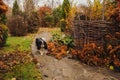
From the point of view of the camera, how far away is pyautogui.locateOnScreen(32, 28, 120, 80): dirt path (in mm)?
8891

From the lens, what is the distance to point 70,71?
966 cm

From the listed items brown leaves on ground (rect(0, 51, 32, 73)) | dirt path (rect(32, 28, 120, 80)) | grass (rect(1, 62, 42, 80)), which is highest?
brown leaves on ground (rect(0, 51, 32, 73))

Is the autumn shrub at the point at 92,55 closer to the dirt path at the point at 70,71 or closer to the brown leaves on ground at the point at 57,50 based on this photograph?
the dirt path at the point at 70,71

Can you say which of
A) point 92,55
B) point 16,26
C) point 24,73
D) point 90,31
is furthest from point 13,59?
point 16,26

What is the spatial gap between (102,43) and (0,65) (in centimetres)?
492

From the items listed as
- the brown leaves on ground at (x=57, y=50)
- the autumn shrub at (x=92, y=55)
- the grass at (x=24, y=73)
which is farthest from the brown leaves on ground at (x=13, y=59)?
the autumn shrub at (x=92, y=55)

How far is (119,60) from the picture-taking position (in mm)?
10133

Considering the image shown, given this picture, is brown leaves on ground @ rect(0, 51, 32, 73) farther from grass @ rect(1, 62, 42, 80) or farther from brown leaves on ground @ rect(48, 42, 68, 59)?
brown leaves on ground @ rect(48, 42, 68, 59)

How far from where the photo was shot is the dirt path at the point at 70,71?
8.89 m

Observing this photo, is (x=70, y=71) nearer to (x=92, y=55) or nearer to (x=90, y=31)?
(x=92, y=55)

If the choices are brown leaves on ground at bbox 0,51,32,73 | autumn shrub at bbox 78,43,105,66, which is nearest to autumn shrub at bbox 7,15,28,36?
brown leaves on ground at bbox 0,51,32,73

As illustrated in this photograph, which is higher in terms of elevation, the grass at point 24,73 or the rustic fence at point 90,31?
the rustic fence at point 90,31

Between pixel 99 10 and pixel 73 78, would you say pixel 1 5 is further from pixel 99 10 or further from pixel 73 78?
pixel 99 10

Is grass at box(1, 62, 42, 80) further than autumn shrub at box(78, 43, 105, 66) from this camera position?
No
